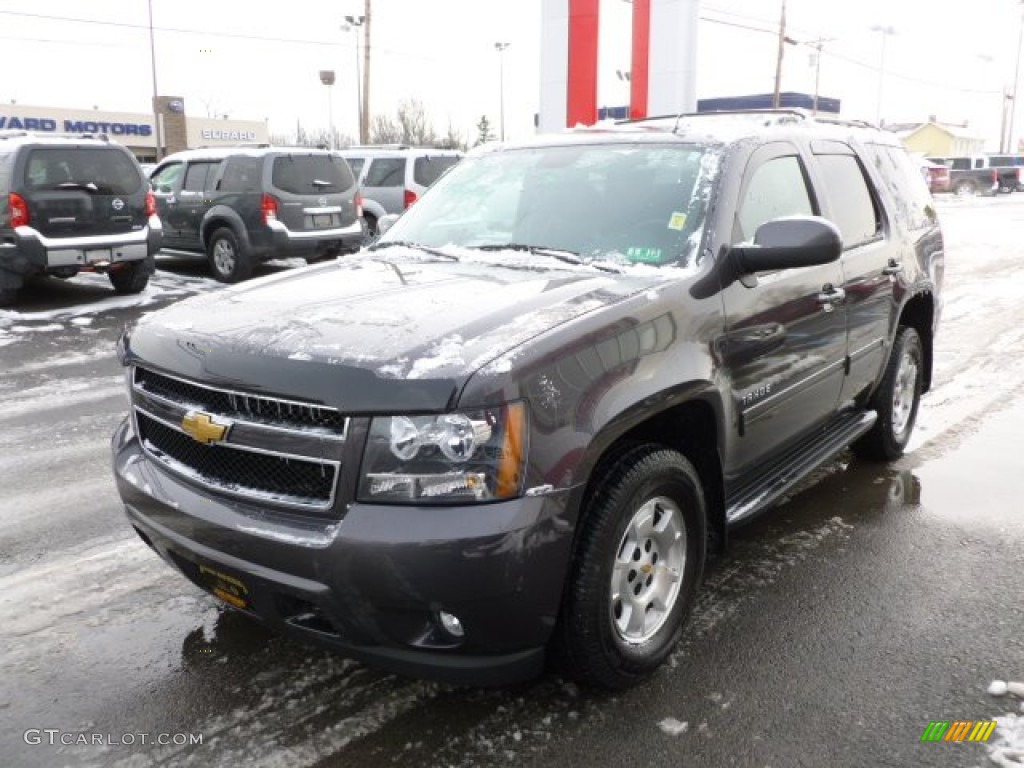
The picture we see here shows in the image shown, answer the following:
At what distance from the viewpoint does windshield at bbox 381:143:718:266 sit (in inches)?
139

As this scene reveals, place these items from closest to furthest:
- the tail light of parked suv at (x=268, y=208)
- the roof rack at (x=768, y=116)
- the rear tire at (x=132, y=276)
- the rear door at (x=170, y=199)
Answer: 1. the roof rack at (x=768, y=116)
2. the rear tire at (x=132, y=276)
3. the tail light of parked suv at (x=268, y=208)
4. the rear door at (x=170, y=199)

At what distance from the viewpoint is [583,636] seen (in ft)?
8.92

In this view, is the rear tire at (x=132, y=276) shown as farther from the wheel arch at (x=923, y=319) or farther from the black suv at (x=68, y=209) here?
the wheel arch at (x=923, y=319)

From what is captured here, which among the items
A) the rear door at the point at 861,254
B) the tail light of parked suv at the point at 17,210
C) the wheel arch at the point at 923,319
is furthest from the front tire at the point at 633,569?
the tail light of parked suv at the point at 17,210

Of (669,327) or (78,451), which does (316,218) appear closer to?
(78,451)

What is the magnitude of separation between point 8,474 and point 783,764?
4.61m

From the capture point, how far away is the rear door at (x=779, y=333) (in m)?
3.42

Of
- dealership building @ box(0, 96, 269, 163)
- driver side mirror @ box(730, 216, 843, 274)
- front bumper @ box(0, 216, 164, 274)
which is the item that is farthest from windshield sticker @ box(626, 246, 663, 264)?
dealership building @ box(0, 96, 269, 163)

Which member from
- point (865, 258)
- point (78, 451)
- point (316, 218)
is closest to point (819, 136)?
point (865, 258)

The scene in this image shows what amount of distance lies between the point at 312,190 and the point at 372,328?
10.8m

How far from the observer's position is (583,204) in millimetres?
3842

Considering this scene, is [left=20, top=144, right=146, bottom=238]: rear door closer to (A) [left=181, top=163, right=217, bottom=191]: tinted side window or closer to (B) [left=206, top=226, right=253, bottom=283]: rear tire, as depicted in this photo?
(B) [left=206, top=226, right=253, bottom=283]: rear tire

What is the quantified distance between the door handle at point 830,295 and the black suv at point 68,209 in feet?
31.2

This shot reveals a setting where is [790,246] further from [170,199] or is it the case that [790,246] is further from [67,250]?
[170,199]
